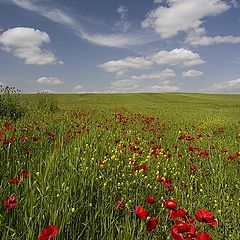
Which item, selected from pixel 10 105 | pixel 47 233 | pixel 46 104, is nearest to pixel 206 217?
pixel 47 233

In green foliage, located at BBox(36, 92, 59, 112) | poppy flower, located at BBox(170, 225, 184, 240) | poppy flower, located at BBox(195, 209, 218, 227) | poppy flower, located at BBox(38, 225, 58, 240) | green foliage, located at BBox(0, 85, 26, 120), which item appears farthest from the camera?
green foliage, located at BBox(36, 92, 59, 112)

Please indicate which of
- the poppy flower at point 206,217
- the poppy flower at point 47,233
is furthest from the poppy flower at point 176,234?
the poppy flower at point 47,233

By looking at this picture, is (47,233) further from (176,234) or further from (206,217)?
(206,217)

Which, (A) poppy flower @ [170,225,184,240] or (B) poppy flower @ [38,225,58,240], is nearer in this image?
(B) poppy flower @ [38,225,58,240]

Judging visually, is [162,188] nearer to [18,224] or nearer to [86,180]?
[86,180]

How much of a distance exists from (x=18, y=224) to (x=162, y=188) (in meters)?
2.20

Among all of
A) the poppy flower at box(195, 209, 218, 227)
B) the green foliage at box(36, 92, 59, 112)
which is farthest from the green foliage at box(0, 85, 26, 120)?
the poppy flower at box(195, 209, 218, 227)

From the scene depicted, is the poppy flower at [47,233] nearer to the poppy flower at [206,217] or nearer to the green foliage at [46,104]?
the poppy flower at [206,217]

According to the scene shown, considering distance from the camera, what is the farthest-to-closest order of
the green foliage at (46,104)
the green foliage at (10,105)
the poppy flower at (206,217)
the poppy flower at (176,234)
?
the green foliage at (46,104) < the green foliage at (10,105) < the poppy flower at (206,217) < the poppy flower at (176,234)

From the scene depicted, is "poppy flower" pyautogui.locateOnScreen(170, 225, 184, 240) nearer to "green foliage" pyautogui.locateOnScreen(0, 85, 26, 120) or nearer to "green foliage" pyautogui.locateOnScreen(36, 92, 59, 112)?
"green foliage" pyautogui.locateOnScreen(0, 85, 26, 120)

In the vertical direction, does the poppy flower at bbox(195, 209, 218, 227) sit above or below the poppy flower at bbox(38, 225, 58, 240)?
below

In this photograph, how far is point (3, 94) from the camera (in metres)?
12.0

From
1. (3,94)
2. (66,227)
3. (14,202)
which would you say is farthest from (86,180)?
(3,94)

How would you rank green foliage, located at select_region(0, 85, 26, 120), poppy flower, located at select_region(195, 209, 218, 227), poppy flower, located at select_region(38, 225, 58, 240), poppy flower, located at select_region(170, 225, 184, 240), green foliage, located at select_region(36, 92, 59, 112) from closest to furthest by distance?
poppy flower, located at select_region(38, 225, 58, 240) → poppy flower, located at select_region(170, 225, 184, 240) → poppy flower, located at select_region(195, 209, 218, 227) → green foliage, located at select_region(0, 85, 26, 120) → green foliage, located at select_region(36, 92, 59, 112)
